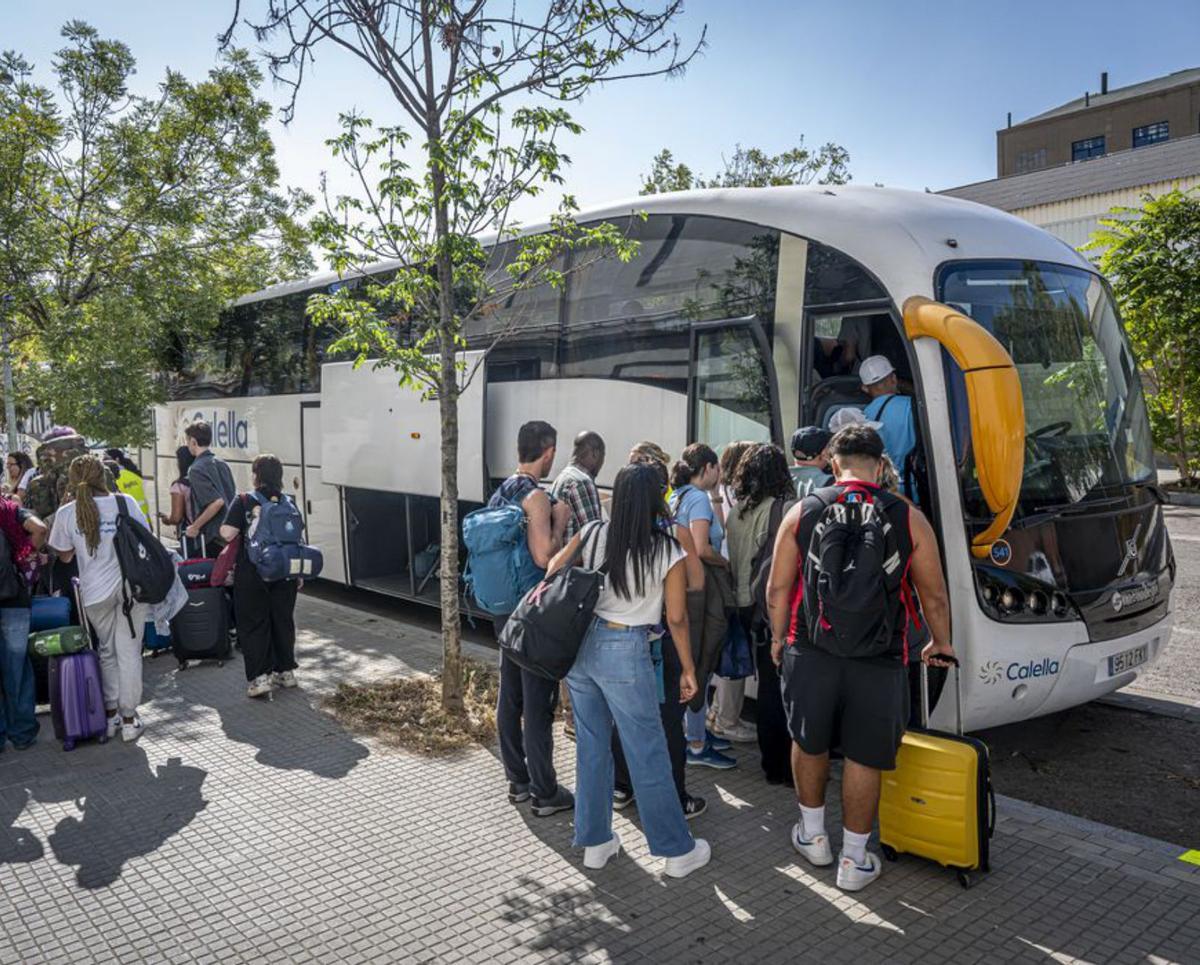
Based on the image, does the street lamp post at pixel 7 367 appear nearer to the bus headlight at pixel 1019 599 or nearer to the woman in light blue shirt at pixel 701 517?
the woman in light blue shirt at pixel 701 517

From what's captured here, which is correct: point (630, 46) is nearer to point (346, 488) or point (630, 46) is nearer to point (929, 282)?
point (929, 282)

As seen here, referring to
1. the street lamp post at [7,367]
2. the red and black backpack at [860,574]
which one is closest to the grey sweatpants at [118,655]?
the red and black backpack at [860,574]

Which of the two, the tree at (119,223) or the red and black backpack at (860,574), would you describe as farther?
the tree at (119,223)

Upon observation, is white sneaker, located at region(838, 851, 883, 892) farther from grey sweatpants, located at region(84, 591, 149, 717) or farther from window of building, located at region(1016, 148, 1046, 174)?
window of building, located at region(1016, 148, 1046, 174)

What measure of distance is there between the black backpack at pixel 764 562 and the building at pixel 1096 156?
59.8 ft

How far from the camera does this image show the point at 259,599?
7.02m

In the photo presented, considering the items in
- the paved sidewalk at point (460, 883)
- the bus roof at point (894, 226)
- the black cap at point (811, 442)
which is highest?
the bus roof at point (894, 226)

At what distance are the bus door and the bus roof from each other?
72 centimetres

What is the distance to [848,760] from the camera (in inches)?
165

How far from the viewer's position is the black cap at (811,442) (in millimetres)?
5410

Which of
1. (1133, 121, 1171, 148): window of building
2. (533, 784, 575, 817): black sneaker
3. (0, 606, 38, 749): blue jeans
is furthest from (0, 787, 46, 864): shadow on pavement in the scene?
(1133, 121, 1171, 148): window of building

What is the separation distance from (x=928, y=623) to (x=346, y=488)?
7242 millimetres

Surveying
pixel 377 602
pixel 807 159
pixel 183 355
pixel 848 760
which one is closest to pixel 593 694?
pixel 848 760

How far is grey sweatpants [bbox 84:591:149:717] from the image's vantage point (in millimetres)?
6207
